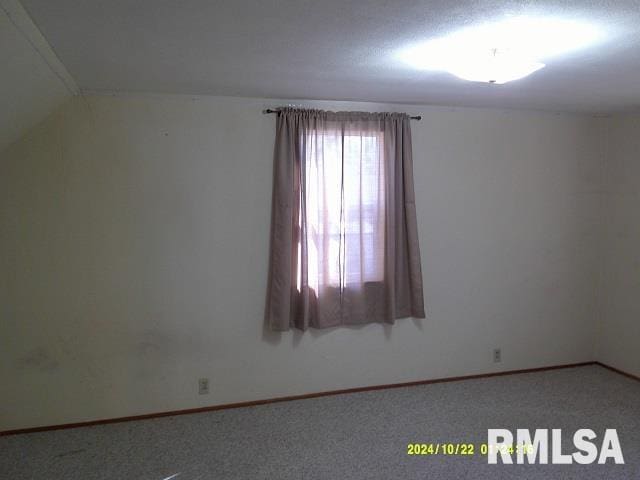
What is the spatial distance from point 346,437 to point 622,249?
111 inches

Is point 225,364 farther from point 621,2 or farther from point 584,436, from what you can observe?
point 621,2

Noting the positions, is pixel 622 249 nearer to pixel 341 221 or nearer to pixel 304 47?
pixel 341 221

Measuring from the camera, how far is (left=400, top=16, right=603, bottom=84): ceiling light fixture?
184 cm

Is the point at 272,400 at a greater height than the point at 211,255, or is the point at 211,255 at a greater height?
the point at 211,255

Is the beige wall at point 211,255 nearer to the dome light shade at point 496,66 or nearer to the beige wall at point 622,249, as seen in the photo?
the beige wall at point 622,249

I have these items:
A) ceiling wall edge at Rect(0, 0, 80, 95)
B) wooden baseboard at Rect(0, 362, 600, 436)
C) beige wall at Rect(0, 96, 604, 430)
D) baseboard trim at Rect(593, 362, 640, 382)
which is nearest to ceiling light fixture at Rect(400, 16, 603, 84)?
beige wall at Rect(0, 96, 604, 430)

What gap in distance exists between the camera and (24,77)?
2.23m

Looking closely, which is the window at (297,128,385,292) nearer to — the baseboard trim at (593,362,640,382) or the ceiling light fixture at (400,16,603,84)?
the ceiling light fixture at (400,16,603,84)

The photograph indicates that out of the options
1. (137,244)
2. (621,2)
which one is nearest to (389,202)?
(137,244)

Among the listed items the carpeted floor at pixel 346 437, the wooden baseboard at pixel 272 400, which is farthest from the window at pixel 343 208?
the carpeted floor at pixel 346 437

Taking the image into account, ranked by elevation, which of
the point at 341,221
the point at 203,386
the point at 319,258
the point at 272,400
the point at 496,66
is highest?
the point at 496,66

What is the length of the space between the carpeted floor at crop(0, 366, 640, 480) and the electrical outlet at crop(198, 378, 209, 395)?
6.2 inches

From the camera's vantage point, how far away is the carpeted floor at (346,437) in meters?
2.65

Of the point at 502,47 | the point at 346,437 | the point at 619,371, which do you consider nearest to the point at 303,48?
the point at 502,47
